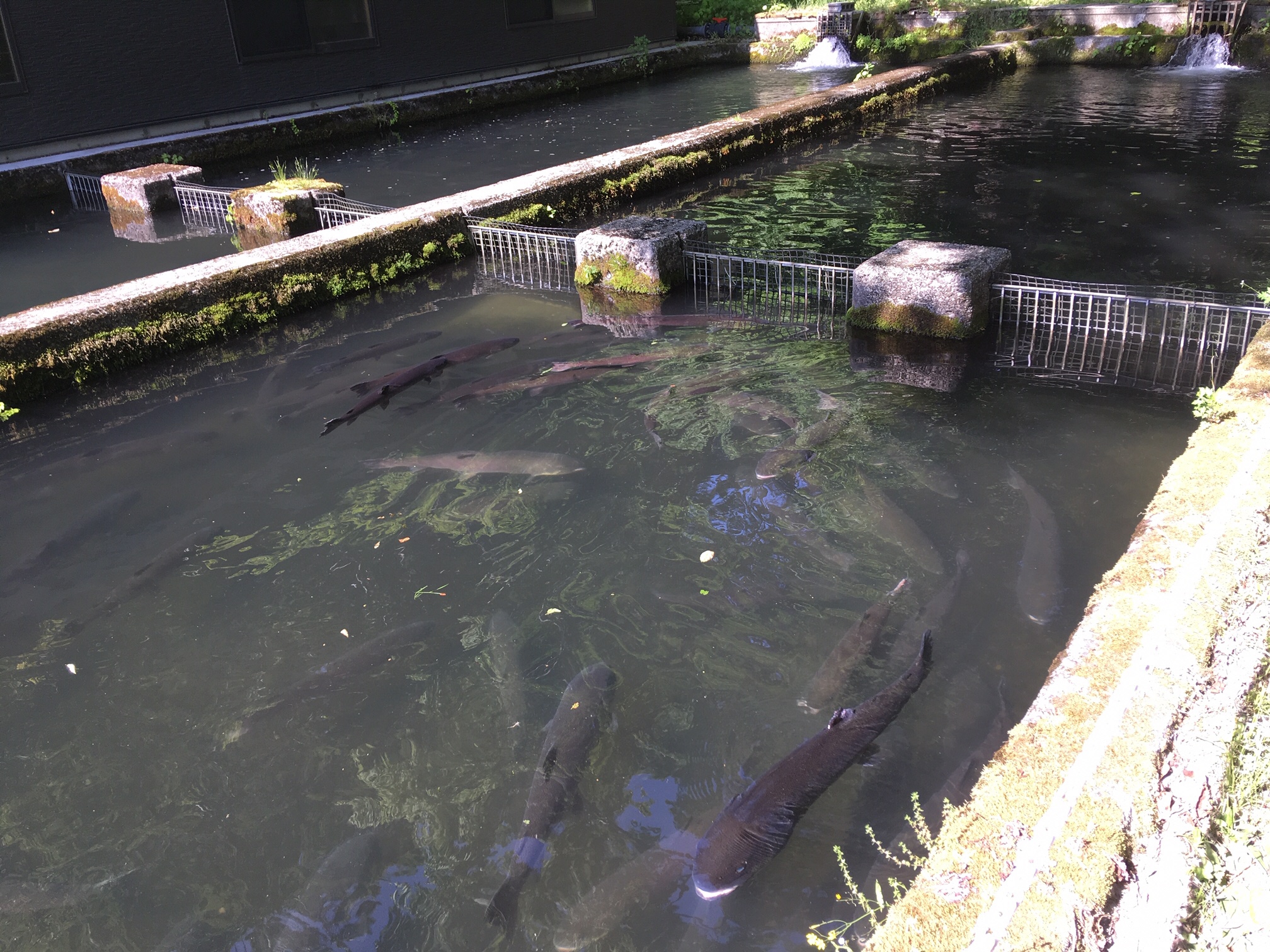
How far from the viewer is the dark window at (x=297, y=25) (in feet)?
61.8

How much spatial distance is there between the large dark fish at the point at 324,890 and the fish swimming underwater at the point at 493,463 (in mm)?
2747

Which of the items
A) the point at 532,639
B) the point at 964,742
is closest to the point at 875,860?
the point at 964,742

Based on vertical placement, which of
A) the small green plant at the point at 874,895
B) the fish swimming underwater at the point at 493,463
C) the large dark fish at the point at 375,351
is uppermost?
the large dark fish at the point at 375,351

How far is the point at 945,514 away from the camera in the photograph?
212 inches

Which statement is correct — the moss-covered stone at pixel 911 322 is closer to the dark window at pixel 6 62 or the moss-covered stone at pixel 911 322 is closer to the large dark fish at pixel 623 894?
the large dark fish at pixel 623 894

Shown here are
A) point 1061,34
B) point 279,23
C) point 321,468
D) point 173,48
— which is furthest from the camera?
point 1061,34

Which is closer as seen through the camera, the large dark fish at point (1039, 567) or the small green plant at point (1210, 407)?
the large dark fish at point (1039, 567)

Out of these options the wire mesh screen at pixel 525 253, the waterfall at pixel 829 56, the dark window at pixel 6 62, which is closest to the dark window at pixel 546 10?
the waterfall at pixel 829 56

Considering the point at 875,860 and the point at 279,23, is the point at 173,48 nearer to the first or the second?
the point at 279,23

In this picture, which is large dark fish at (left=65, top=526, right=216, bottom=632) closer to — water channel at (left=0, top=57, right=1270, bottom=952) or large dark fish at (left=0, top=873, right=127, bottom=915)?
water channel at (left=0, top=57, right=1270, bottom=952)

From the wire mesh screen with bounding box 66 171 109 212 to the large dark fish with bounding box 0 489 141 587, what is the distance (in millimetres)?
10069

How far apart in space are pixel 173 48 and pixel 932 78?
15483 mm

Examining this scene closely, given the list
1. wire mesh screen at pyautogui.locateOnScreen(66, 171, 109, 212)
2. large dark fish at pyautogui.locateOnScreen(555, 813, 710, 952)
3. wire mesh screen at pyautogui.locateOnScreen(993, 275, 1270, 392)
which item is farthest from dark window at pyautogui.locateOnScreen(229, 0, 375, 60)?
large dark fish at pyautogui.locateOnScreen(555, 813, 710, 952)

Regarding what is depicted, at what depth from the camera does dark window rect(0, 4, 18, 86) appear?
15484 mm
